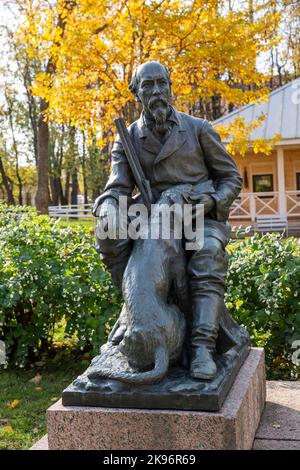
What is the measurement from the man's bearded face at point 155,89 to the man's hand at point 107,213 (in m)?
0.64

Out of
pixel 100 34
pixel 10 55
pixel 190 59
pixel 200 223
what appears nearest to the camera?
pixel 200 223

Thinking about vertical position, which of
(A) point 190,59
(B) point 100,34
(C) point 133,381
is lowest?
(C) point 133,381

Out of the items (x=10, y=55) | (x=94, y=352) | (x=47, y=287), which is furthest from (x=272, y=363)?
(x=10, y=55)

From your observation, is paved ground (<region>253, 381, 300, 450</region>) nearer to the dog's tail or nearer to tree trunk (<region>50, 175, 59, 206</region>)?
the dog's tail

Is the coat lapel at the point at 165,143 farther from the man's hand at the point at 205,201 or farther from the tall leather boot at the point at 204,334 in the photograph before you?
the tall leather boot at the point at 204,334

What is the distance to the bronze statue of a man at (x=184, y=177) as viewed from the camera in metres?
3.51

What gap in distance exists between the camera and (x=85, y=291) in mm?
5965

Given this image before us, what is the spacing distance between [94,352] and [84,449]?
9.64 ft

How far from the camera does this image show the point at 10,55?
32125mm

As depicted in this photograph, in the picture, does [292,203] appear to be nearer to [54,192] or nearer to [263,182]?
[263,182]

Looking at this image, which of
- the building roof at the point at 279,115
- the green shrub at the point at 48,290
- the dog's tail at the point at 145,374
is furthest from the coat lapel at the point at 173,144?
the building roof at the point at 279,115

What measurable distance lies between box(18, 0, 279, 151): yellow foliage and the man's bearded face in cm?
696

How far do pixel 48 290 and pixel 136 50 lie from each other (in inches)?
250
